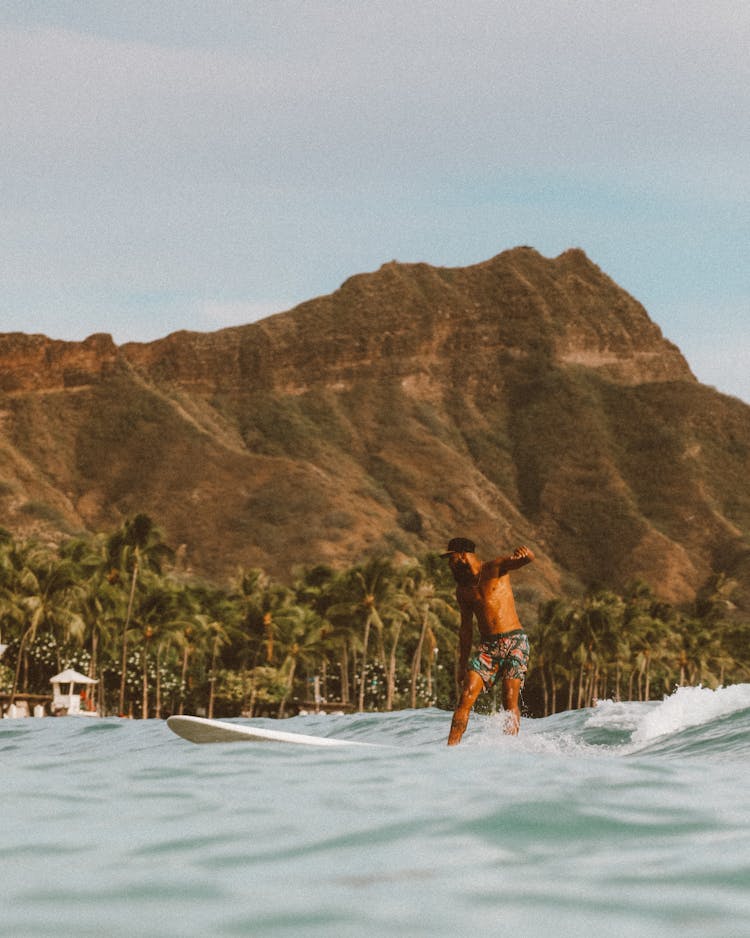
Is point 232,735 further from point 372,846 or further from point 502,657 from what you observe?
point 372,846

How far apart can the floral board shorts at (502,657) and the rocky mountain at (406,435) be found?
100m

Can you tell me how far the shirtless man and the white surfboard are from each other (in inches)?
60.9

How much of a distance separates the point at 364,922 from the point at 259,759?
16.3 ft

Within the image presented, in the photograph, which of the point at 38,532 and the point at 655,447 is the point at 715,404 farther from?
the point at 38,532

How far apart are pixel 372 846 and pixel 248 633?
65.6m

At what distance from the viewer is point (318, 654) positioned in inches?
2862

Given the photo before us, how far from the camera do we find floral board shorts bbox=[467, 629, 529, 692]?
37.5 ft

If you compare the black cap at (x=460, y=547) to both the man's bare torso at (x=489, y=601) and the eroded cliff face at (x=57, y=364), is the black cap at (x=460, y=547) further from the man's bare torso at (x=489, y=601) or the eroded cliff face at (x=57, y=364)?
the eroded cliff face at (x=57, y=364)

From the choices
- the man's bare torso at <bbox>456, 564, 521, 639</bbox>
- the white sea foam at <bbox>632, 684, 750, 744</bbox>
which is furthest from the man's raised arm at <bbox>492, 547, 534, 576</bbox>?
the white sea foam at <bbox>632, 684, 750, 744</bbox>

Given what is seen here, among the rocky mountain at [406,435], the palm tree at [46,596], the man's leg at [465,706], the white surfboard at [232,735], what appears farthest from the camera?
the rocky mountain at [406,435]

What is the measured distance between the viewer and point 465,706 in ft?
36.4

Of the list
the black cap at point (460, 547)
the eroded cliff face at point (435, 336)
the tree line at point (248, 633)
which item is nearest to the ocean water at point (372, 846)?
the black cap at point (460, 547)

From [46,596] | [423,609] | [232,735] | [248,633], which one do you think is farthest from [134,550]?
[232,735]

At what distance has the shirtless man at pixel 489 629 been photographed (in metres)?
11.3
